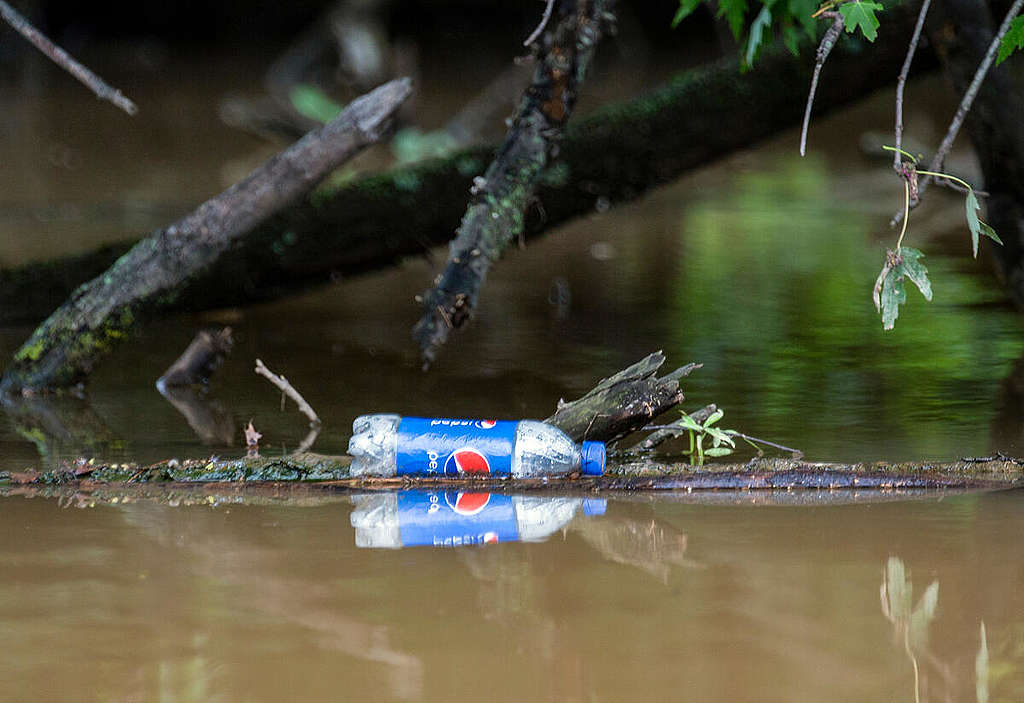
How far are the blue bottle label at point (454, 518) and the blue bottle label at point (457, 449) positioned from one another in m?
0.06

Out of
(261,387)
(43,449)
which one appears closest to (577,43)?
(261,387)

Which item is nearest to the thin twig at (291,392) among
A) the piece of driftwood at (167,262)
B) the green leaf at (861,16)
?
the piece of driftwood at (167,262)

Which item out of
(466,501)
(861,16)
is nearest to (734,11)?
(861,16)

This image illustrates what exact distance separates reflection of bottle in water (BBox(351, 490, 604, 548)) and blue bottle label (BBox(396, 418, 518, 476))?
0.06 m

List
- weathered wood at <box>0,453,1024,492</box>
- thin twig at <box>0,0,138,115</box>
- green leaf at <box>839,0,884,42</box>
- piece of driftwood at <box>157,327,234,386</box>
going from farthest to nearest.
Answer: piece of driftwood at <box>157,327,234,386</box> < thin twig at <box>0,0,138,115</box> < weathered wood at <box>0,453,1024,492</box> < green leaf at <box>839,0,884,42</box>

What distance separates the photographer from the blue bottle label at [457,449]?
11.3ft

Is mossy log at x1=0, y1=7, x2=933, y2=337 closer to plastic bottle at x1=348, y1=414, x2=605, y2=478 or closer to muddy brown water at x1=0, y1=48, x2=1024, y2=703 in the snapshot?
muddy brown water at x1=0, y1=48, x2=1024, y2=703

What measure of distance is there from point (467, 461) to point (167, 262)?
5.89ft

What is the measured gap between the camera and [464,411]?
4.44 m

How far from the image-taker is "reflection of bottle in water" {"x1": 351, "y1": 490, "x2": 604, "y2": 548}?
122 inches

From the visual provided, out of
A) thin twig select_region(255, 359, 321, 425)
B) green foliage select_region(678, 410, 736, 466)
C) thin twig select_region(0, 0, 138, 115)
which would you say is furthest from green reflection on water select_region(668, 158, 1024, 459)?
thin twig select_region(0, 0, 138, 115)

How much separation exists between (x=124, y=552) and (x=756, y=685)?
1.50 metres

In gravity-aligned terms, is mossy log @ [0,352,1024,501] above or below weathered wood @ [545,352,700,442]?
below

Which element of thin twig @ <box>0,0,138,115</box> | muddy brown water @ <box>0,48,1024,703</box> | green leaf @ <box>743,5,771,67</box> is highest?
green leaf @ <box>743,5,771,67</box>
